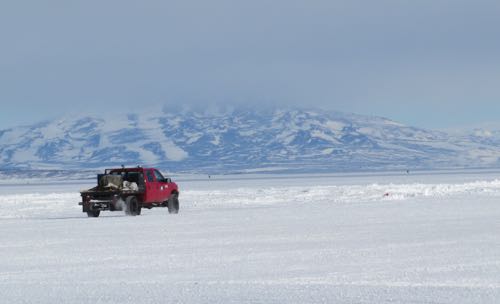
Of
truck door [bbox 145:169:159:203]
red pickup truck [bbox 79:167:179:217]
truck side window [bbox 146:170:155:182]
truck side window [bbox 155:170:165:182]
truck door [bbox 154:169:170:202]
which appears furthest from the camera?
truck side window [bbox 155:170:165:182]

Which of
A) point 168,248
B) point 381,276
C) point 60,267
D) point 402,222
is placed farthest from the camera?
point 402,222

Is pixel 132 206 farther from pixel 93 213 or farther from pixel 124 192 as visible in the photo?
pixel 93 213

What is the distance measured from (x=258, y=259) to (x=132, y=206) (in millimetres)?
16178

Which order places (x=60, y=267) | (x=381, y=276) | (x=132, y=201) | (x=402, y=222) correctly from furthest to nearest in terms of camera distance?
(x=132, y=201), (x=402, y=222), (x=60, y=267), (x=381, y=276)

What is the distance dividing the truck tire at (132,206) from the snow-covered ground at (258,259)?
6.37ft

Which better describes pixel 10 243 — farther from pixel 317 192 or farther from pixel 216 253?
pixel 317 192

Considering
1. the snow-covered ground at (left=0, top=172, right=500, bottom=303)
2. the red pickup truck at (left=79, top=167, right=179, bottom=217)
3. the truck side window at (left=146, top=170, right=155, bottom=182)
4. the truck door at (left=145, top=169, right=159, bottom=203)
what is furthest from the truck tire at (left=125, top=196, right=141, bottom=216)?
the snow-covered ground at (left=0, top=172, right=500, bottom=303)

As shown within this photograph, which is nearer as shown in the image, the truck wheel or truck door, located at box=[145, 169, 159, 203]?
the truck wheel

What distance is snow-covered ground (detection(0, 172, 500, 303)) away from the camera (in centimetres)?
1279

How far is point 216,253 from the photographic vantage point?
1806 cm

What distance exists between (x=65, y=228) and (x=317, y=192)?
26.5m

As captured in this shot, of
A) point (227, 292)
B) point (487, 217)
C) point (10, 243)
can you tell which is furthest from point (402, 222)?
point (227, 292)

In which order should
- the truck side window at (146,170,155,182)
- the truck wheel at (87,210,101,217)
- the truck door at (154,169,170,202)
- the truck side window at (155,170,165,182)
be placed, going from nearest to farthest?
the truck wheel at (87,210,101,217), the truck side window at (146,170,155,182), the truck door at (154,169,170,202), the truck side window at (155,170,165,182)

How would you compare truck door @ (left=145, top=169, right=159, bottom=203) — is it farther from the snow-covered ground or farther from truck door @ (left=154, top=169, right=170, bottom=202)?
the snow-covered ground
